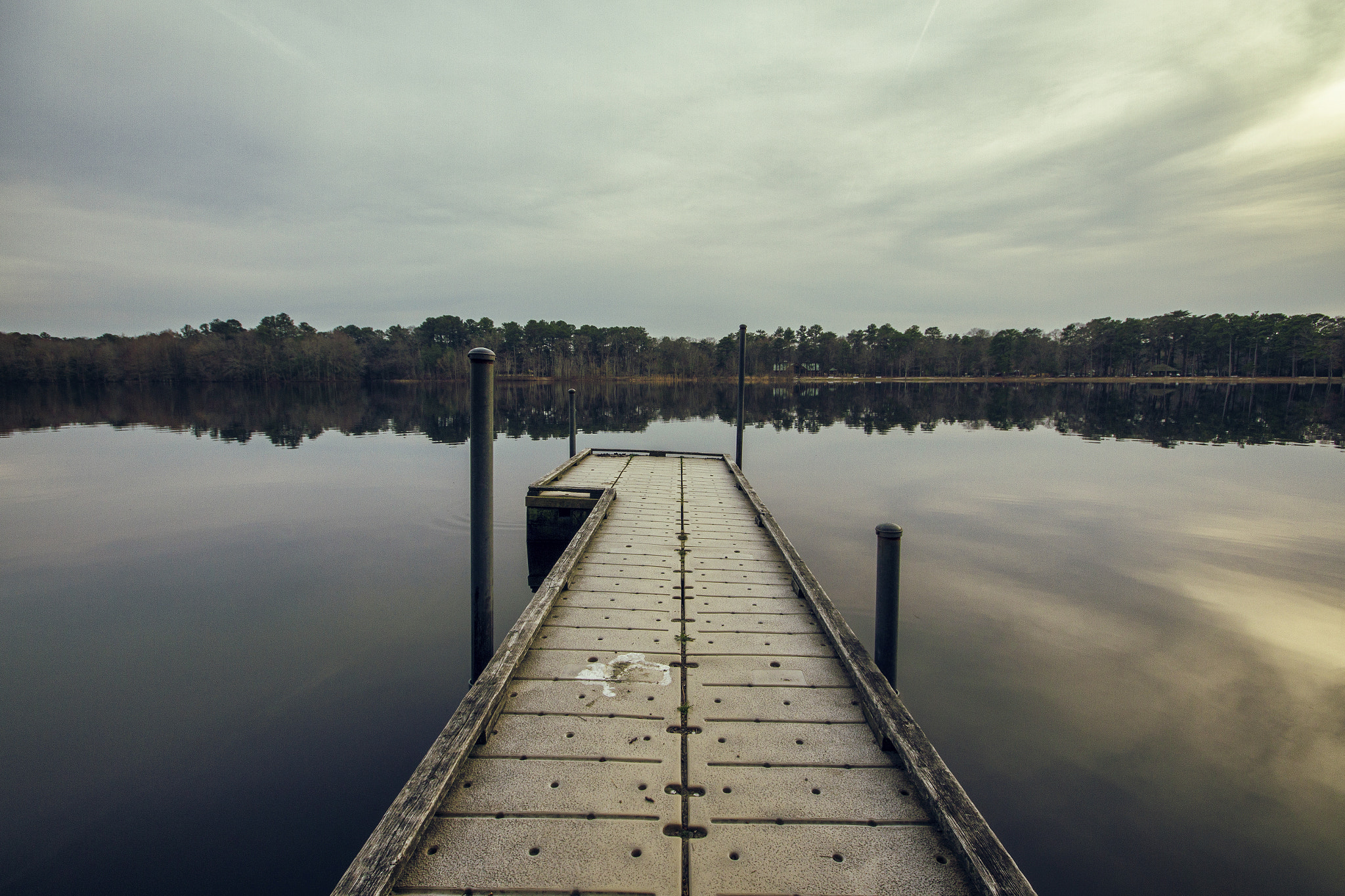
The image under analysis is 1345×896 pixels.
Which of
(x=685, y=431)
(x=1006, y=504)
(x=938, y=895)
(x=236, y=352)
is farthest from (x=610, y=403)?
(x=236, y=352)

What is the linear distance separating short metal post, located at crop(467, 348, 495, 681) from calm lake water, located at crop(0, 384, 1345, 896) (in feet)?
3.67

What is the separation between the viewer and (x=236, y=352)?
7894 centimetres

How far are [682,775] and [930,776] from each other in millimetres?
1056

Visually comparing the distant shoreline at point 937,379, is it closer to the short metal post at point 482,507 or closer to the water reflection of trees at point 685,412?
the water reflection of trees at point 685,412

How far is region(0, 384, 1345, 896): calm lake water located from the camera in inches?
137

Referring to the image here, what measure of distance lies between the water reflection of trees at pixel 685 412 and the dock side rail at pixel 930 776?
20408mm

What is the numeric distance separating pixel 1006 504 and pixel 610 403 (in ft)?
109

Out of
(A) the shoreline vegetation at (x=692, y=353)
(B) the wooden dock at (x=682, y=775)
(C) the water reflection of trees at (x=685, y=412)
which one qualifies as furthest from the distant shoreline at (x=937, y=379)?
(B) the wooden dock at (x=682, y=775)

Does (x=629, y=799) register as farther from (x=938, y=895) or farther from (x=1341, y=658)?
(x=1341, y=658)

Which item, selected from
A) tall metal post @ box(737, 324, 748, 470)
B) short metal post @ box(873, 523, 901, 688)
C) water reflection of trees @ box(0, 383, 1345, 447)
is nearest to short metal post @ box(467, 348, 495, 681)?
short metal post @ box(873, 523, 901, 688)

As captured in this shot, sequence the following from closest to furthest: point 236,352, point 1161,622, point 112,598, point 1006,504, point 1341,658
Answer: point 1341,658 < point 1161,622 < point 112,598 < point 1006,504 < point 236,352

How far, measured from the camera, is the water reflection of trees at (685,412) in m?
24.2

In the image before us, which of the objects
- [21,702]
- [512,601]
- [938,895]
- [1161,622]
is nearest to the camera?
[938,895]

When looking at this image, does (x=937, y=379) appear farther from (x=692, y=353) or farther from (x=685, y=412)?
(x=685, y=412)
